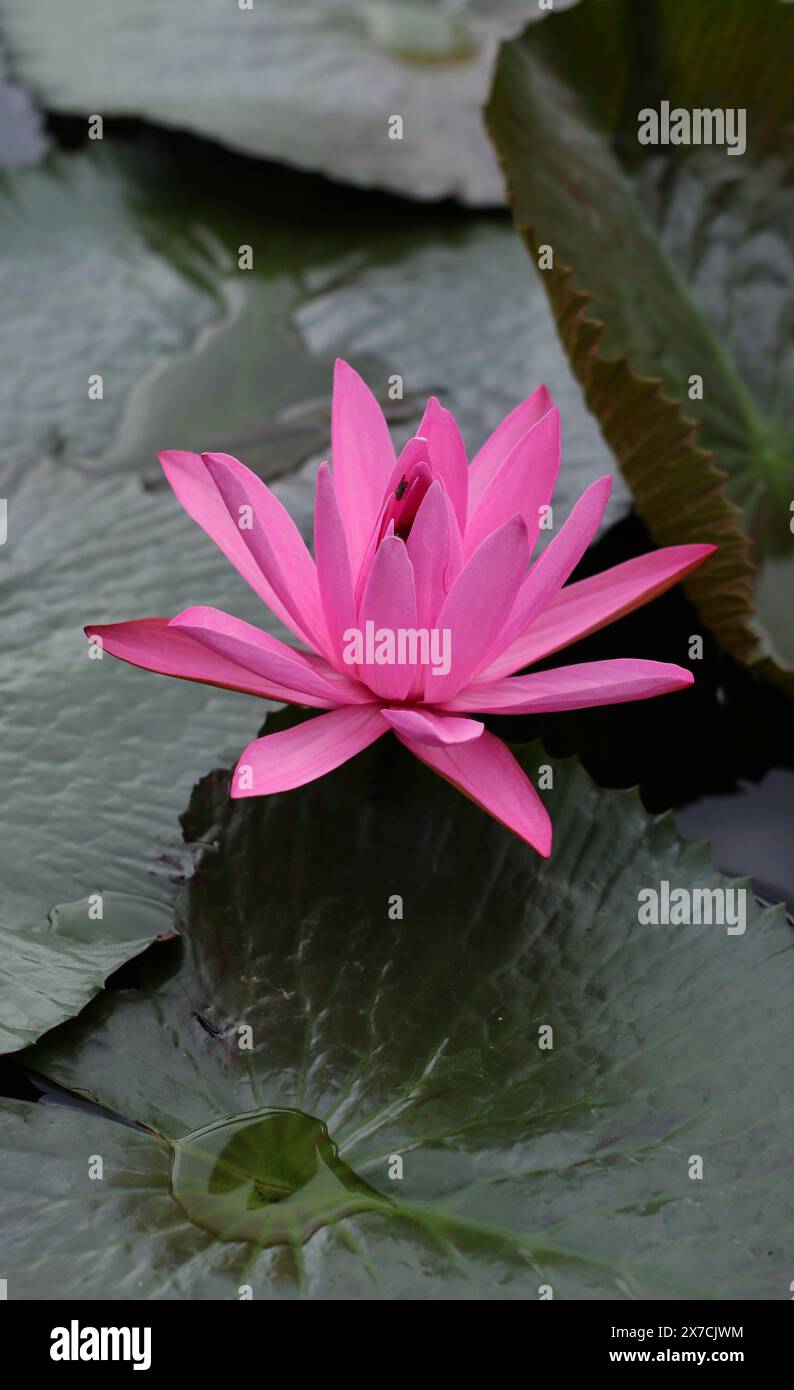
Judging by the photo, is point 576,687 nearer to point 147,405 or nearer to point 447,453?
point 447,453

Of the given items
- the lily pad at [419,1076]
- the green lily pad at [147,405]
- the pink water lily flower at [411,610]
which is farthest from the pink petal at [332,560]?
the green lily pad at [147,405]

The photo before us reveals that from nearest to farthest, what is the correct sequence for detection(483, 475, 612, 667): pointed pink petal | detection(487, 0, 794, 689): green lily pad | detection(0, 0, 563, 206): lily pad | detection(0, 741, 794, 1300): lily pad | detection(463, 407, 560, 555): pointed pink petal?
detection(0, 741, 794, 1300): lily pad → detection(483, 475, 612, 667): pointed pink petal → detection(463, 407, 560, 555): pointed pink petal → detection(487, 0, 794, 689): green lily pad → detection(0, 0, 563, 206): lily pad

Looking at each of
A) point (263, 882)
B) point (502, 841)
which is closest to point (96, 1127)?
point (263, 882)

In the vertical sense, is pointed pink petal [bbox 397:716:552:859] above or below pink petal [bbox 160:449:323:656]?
below

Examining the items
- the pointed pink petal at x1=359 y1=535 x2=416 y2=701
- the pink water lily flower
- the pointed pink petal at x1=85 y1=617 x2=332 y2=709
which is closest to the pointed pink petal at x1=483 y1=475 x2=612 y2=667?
the pink water lily flower

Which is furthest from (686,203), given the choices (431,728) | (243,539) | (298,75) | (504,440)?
(431,728)

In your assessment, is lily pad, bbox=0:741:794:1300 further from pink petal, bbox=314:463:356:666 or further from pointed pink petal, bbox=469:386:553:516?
pointed pink petal, bbox=469:386:553:516
